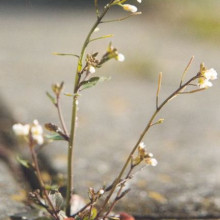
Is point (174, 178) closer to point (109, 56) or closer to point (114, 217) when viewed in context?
point (114, 217)

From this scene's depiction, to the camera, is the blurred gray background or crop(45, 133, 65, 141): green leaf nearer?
crop(45, 133, 65, 141): green leaf

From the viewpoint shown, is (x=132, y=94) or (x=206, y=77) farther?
(x=132, y=94)

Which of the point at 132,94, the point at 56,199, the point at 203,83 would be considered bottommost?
the point at 56,199

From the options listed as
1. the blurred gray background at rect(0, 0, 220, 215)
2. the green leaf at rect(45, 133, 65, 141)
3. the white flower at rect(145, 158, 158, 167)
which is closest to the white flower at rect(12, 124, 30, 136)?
the green leaf at rect(45, 133, 65, 141)

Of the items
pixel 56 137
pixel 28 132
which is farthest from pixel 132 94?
pixel 28 132

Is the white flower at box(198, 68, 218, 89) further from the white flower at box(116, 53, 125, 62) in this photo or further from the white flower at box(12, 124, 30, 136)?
the white flower at box(12, 124, 30, 136)

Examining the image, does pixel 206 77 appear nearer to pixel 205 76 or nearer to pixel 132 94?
pixel 205 76
